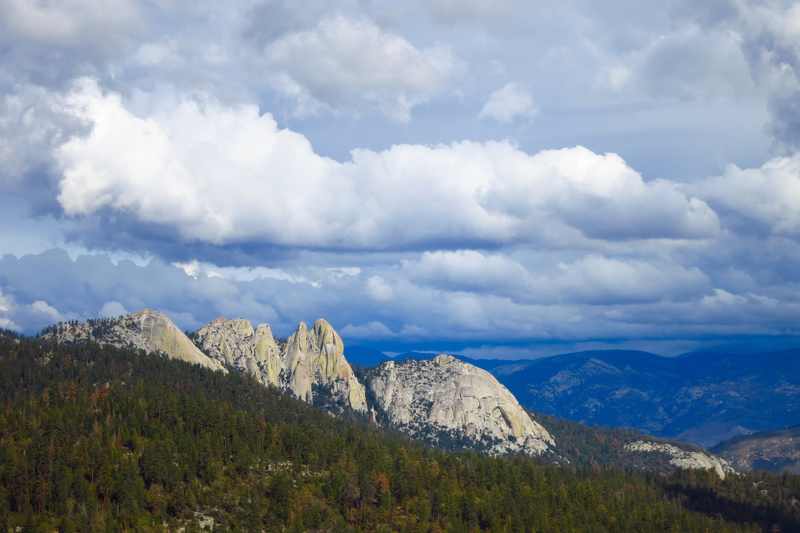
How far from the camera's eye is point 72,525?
19512cm

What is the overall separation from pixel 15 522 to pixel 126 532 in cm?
3133

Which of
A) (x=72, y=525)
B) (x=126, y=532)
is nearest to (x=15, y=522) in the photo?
(x=72, y=525)

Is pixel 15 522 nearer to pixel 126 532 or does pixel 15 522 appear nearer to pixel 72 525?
pixel 72 525

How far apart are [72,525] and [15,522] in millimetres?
17219

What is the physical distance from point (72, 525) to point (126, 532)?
14985 mm

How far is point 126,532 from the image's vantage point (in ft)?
656

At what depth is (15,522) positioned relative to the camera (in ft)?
644
